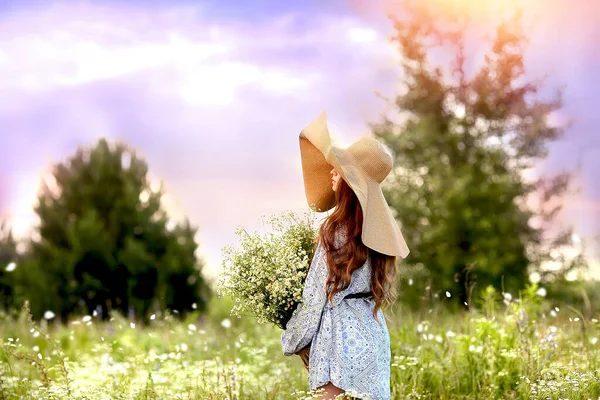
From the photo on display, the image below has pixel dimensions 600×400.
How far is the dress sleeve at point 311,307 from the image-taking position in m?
4.42

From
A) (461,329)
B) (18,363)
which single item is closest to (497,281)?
(461,329)

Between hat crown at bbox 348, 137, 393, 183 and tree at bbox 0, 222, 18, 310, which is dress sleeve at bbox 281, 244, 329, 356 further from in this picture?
tree at bbox 0, 222, 18, 310

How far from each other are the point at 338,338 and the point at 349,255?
56 cm

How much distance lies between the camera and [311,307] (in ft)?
14.6

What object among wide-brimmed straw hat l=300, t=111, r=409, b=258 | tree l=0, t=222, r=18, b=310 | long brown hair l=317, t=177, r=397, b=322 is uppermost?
tree l=0, t=222, r=18, b=310

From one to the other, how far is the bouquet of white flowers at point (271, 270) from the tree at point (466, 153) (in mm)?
12492

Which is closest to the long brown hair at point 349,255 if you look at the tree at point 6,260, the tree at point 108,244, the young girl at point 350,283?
the young girl at point 350,283

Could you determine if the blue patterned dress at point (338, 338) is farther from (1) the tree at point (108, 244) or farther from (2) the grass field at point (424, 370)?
(1) the tree at point (108, 244)

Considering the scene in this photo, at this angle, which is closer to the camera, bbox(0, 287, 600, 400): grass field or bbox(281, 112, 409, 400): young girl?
bbox(281, 112, 409, 400): young girl

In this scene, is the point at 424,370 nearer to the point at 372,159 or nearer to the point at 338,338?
the point at 338,338

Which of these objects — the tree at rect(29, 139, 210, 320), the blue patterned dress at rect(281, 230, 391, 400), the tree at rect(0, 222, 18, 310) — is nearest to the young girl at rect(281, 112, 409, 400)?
the blue patterned dress at rect(281, 230, 391, 400)

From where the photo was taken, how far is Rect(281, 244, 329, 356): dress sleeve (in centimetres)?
442

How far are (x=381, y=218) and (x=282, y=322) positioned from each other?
105 cm

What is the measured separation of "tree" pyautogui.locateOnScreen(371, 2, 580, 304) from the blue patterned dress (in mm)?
12784
